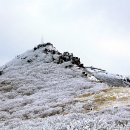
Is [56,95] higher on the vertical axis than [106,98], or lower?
higher

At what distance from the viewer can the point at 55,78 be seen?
60.3m

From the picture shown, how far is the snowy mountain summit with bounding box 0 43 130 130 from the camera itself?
32312mm

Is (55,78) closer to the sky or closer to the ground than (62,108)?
closer to the sky

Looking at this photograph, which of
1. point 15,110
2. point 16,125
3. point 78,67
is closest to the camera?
point 16,125

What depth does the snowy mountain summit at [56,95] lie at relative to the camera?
3231cm

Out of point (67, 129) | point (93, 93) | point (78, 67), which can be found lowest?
point (67, 129)

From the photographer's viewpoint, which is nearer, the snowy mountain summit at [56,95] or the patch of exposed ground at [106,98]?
the snowy mountain summit at [56,95]

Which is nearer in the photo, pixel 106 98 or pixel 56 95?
pixel 106 98

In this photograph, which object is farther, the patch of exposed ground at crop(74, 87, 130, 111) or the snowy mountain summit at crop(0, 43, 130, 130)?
the patch of exposed ground at crop(74, 87, 130, 111)

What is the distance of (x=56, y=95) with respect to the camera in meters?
50.4

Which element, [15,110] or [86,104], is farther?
[15,110]

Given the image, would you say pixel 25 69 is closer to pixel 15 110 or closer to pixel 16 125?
pixel 15 110

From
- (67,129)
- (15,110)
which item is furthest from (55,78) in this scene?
(67,129)

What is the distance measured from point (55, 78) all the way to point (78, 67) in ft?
20.6
